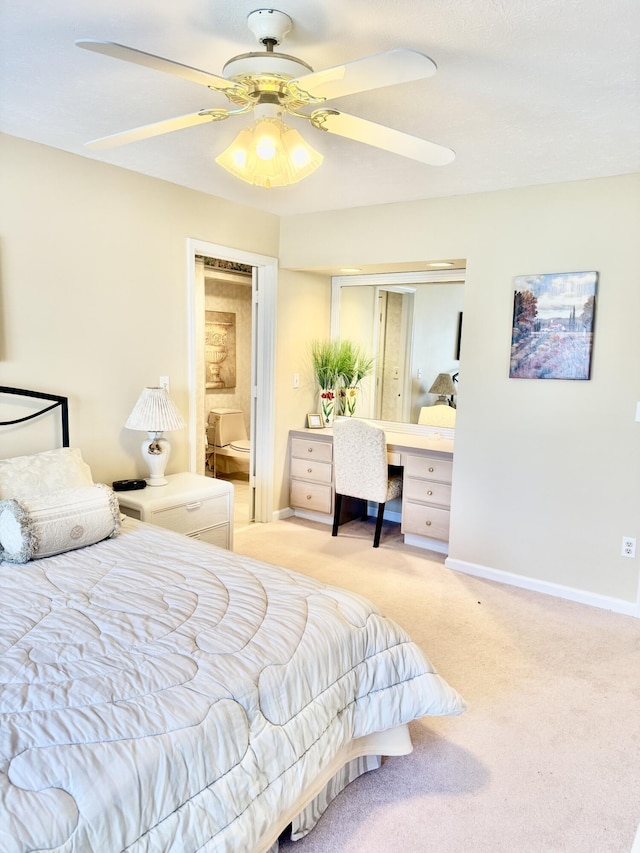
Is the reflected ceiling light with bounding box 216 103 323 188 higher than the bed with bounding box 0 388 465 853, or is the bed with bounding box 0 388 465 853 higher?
the reflected ceiling light with bounding box 216 103 323 188

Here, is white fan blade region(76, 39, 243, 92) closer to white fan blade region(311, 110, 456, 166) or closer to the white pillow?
white fan blade region(311, 110, 456, 166)

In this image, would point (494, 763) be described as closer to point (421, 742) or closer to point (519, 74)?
point (421, 742)

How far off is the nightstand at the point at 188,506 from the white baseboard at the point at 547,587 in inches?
62.0

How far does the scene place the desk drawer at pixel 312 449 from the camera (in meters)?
4.67

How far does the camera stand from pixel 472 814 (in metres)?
1.87

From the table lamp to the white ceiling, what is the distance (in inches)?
52.2

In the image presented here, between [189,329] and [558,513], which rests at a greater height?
[189,329]

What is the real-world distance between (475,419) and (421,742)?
2.09 m

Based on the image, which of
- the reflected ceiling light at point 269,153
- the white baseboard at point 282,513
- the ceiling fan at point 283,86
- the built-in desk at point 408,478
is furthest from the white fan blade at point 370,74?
the white baseboard at point 282,513

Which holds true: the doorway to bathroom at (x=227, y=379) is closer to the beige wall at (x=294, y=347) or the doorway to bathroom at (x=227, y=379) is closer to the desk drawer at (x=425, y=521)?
the beige wall at (x=294, y=347)

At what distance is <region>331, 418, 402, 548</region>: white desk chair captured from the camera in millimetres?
4094

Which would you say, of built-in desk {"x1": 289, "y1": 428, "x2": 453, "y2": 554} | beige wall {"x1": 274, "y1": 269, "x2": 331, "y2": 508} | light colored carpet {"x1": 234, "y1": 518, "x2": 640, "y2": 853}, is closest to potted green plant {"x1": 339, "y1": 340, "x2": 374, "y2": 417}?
beige wall {"x1": 274, "y1": 269, "x2": 331, "y2": 508}

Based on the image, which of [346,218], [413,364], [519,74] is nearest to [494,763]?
[519,74]

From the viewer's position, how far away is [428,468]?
4141mm
